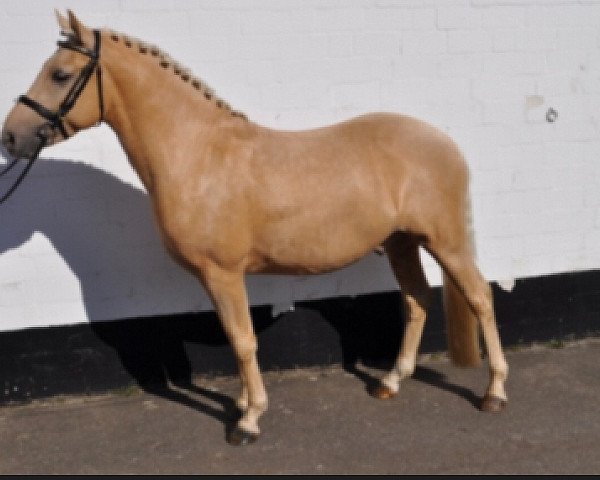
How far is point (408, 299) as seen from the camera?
415cm

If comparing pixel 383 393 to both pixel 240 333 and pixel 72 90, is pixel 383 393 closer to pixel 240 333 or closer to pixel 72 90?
pixel 240 333

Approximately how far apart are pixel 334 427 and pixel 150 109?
205 cm

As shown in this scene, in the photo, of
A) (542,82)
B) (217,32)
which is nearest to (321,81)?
(217,32)

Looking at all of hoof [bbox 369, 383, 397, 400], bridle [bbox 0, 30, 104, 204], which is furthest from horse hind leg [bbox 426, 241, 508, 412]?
bridle [bbox 0, 30, 104, 204]

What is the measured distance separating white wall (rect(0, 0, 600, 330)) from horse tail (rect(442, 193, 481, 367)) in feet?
1.50

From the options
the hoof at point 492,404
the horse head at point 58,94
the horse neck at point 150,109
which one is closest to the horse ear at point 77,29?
the horse head at point 58,94

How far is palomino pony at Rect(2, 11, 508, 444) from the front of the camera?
10.3 ft

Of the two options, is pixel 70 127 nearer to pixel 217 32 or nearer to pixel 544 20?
pixel 217 32

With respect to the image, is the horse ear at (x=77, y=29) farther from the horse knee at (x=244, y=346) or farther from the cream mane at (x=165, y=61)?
the horse knee at (x=244, y=346)

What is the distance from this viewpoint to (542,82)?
432 centimetres

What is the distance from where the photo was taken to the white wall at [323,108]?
152 inches

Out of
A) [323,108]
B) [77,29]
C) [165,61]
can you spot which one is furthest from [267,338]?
[77,29]

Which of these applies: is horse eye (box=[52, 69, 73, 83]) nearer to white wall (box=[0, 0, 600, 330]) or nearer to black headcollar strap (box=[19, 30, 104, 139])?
black headcollar strap (box=[19, 30, 104, 139])

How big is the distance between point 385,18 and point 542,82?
118 cm
